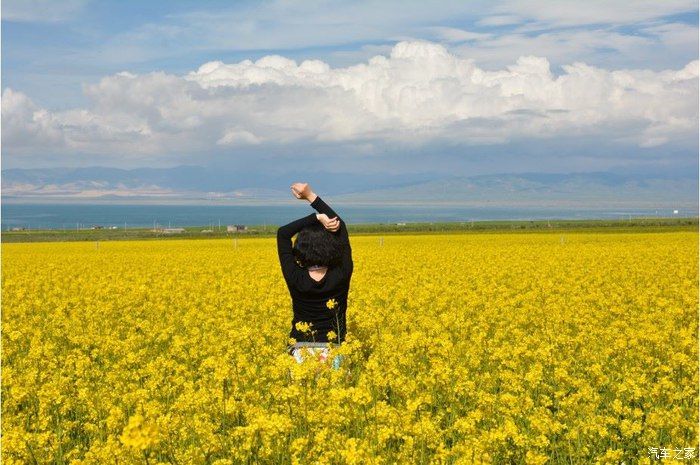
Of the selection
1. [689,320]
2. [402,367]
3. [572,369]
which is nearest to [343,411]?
[402,367]

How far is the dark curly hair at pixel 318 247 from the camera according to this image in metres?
6.16

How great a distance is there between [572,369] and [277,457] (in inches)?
157

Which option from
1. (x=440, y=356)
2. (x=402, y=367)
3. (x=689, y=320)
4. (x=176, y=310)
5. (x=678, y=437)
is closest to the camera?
(x=678, y=437)

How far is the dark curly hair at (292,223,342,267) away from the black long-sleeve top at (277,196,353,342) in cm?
12

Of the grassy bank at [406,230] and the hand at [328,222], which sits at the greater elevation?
the hand at [328,222]

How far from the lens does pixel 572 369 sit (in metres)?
7.55

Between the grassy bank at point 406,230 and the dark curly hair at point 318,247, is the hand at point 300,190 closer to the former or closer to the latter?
the dark curly hair at point 318,247

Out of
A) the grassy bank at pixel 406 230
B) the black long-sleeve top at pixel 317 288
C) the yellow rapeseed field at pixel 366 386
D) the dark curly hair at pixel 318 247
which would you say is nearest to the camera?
the yellow rapeseed field at pixel 366 386

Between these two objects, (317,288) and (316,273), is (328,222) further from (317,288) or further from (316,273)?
(317,288)

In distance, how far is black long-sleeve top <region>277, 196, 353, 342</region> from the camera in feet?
20.7

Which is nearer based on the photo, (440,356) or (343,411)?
(343,411)

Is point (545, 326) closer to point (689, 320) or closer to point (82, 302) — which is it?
point (689, 320)

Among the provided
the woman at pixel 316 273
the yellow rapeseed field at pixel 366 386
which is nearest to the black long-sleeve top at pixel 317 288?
the woman at pixel 316 273

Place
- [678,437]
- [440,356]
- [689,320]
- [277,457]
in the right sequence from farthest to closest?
[689,320] < [440,356] < [678,437] < [277,457]
